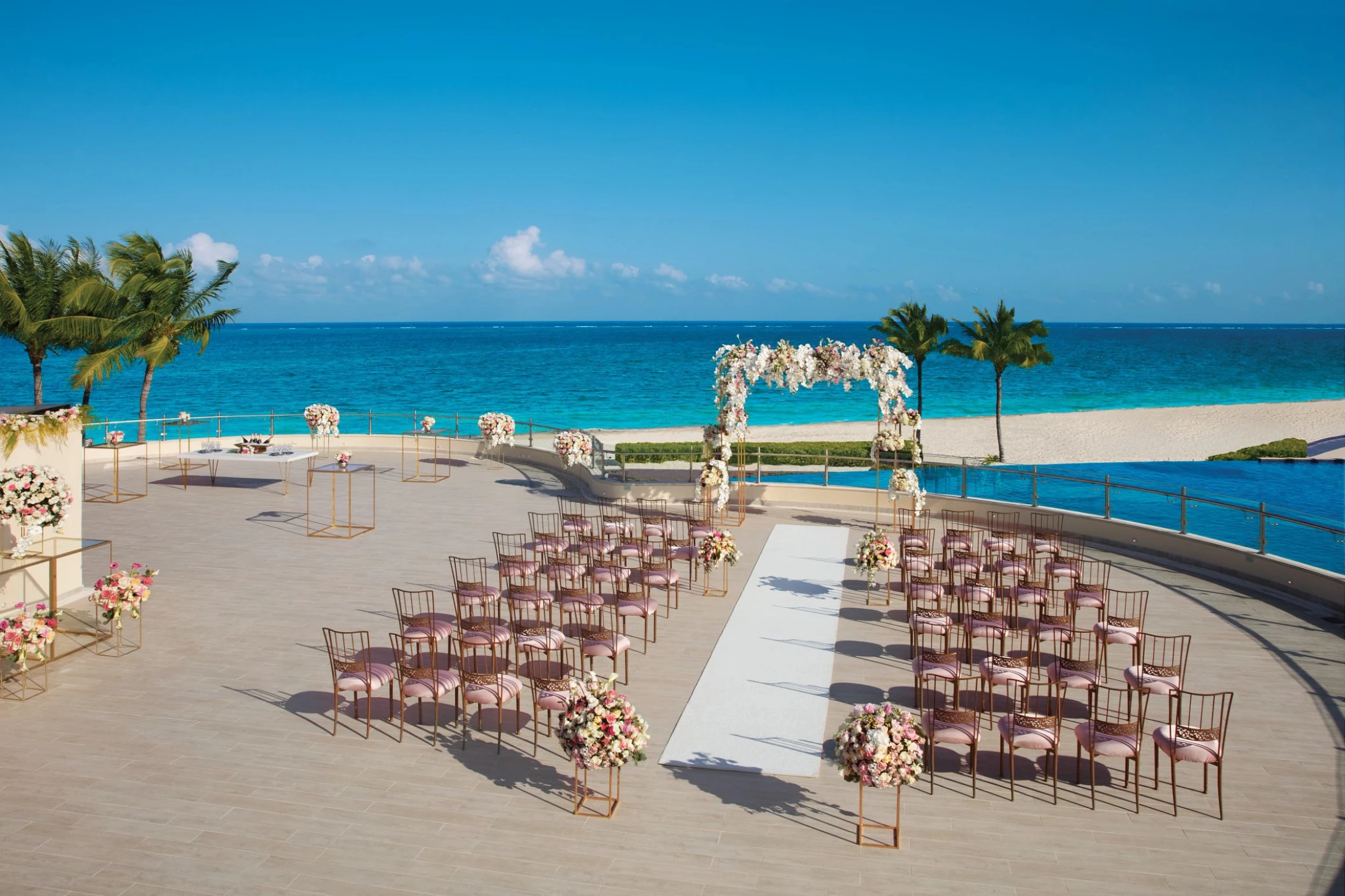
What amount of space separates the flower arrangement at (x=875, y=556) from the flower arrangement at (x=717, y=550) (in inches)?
75.3

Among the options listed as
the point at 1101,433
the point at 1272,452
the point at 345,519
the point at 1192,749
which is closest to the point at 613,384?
the point at 1101,433

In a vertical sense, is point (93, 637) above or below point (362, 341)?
below

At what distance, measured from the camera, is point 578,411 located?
7656 centimetres

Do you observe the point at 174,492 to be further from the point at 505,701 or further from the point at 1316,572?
the point at 1316,572

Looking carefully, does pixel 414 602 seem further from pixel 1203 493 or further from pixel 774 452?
pixel 1203 493

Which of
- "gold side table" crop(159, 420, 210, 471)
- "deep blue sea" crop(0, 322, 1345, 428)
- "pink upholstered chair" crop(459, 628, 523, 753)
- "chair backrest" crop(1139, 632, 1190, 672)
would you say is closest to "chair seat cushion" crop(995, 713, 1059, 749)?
"chair backrest" crop(1139, 632, 1190, 672)

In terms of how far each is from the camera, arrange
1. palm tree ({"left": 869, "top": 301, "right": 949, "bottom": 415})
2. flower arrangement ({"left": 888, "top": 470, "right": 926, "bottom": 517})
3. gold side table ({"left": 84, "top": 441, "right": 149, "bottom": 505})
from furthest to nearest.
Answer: palm tree ({"left": 869, "top": 301, "right": 949, "bottom": 415})
gold side table ({"left": 84, "top": 441, "right": 149, "bottom": 505})
flower arrangement ({"left": 888, "top": 470, "right": 926, "bottom": 517})

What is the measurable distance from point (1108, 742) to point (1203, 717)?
287 cm

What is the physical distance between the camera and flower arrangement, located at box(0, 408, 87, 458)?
41.6 ft

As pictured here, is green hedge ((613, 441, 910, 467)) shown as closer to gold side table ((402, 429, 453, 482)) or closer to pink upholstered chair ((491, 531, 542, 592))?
gold side table ((402, 429, 453, 482))

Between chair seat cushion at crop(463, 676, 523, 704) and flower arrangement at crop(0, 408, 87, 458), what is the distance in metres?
7.46

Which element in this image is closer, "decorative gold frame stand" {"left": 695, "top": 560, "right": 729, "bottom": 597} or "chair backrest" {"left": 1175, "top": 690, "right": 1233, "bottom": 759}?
"chair backrest" {"left": 1175, "top": 690, "right": 1233, "bottom": 759}

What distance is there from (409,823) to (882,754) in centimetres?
400

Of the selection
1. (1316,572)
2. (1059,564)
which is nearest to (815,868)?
(1059,564)
